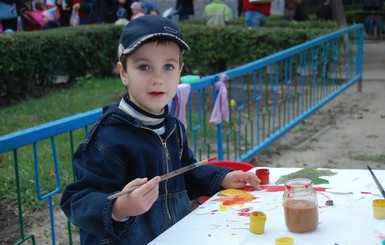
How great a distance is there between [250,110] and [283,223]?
5.98 meters

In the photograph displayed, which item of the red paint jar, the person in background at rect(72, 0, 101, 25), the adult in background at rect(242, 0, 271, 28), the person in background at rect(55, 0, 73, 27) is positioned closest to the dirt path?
the adult in background at rect(242, 0, 271, 28)

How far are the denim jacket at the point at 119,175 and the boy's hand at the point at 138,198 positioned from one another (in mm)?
55

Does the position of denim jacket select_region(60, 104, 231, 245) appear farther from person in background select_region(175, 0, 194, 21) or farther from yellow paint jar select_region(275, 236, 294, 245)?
person in background select_region(175, 0, 194, 21)

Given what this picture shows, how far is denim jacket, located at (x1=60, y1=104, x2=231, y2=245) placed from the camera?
7.13ft

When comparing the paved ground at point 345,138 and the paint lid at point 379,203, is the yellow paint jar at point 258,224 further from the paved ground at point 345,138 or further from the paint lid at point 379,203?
the paved ground at point 345,138

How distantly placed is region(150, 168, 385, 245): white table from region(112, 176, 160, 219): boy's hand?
0.13m

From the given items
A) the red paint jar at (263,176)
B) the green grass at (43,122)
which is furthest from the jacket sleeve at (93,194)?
the green grass at (43,122)

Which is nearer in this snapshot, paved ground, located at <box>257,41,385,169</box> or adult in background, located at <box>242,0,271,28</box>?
paved ground, located at <box>257,41,385,169</box>

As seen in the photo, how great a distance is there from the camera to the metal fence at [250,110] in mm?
4938

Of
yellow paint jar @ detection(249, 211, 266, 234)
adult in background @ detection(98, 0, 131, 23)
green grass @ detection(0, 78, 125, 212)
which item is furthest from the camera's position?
adult in background @ detection(98, 0, 131, 23)


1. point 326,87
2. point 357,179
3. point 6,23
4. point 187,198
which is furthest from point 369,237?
point 6,23

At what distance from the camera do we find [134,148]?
2.34 metres

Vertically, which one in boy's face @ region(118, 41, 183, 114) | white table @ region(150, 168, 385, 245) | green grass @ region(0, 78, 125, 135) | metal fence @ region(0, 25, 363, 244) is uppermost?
boy's face @ region(118, 41, 183, 114)

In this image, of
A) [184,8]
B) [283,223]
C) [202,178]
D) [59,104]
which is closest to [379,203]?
[283,223]
